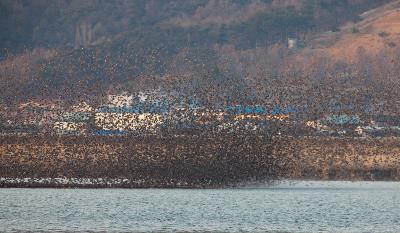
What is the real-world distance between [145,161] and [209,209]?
700 centimetres

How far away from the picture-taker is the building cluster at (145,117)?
4369 centimetres

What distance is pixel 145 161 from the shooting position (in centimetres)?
4338

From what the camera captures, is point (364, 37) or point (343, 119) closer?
point (343, 119)

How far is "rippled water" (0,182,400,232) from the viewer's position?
106 feet

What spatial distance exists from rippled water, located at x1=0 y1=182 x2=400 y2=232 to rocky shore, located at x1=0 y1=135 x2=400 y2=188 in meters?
0.73

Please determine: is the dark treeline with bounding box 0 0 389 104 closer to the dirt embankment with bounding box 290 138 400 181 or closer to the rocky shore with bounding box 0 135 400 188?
the dirt embankment with bounding box 290 138 400 181

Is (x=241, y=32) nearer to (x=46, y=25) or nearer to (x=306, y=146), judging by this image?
(x=46, y=25)

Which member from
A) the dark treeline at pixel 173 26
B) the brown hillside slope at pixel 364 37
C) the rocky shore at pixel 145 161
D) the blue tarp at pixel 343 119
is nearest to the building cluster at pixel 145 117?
the blue tarp at pixel 343 119

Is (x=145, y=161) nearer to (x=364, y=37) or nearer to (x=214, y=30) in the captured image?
(x=364, y=37)

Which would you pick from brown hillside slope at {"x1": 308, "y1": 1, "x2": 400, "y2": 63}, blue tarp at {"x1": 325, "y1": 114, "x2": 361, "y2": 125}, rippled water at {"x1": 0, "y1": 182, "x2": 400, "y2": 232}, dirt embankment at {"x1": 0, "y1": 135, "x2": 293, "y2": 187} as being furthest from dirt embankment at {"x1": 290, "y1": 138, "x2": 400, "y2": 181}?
brown hillside slope at {"x1": 308, "y1": 1, "x2": 400, "y2": 63}

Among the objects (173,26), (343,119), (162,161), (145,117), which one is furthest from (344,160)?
(173,26)

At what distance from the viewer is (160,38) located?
157250 millimetres

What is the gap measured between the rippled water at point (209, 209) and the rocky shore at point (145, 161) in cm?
73

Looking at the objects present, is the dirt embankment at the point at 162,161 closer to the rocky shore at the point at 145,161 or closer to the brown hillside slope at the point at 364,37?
the rocky shore at the point at 145,161
